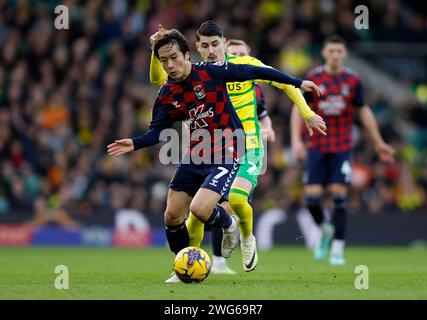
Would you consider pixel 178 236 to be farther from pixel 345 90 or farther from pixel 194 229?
pixel 345 90

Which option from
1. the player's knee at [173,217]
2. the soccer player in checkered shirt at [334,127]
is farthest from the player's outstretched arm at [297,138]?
the player's knee at [173,217]

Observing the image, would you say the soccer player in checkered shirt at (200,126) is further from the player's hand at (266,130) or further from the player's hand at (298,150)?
the player's hand at (298,150)

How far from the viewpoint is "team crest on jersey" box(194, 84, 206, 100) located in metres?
8.96

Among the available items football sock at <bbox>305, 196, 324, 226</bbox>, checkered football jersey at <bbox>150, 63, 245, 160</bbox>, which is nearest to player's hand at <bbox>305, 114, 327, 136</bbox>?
checkered football jersey at <bbox>150, 63, 245, 160</bbox>

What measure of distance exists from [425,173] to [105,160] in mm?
6184

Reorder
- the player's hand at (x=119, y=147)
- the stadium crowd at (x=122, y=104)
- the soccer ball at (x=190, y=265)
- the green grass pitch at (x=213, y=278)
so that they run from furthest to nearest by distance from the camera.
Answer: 1. the stadium crowd at (x=122, y=104)
2. the soccer ball at (x=190, y=265)
3. the player's hand at (x=119, y=147)
4. the green grass pitch at (x=213, y=278)

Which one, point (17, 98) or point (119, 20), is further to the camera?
point (119, 20)

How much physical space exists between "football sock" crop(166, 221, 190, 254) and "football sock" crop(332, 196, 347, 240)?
12.3ft

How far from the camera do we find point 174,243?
9352mm

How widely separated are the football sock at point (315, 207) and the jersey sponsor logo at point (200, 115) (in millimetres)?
4432

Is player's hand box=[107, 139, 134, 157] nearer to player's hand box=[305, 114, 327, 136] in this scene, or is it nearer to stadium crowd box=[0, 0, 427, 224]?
player's hand box=[305, 114, 327, 136]

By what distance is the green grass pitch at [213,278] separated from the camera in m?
7.79
